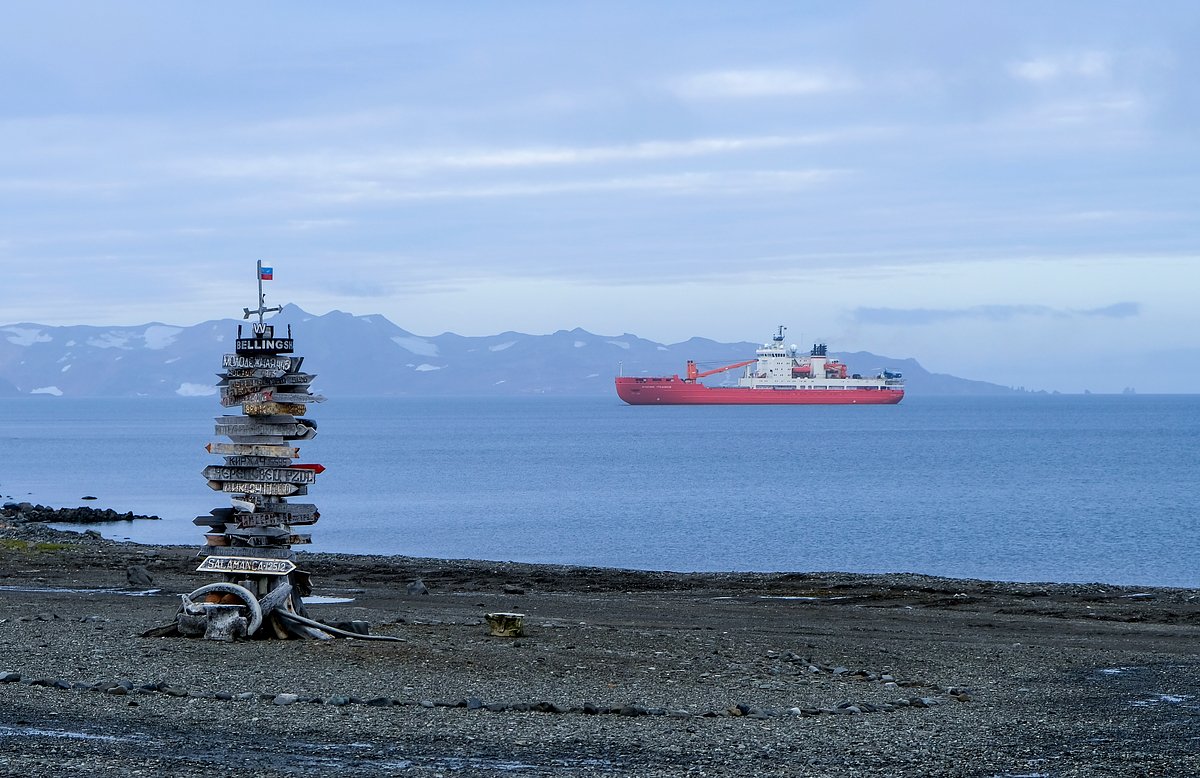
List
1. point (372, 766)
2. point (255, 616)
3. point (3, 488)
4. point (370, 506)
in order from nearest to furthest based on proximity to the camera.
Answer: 1. point (372, 766)
2. point (255, 616)
3. point (370, 506)
4. point (3, 488)

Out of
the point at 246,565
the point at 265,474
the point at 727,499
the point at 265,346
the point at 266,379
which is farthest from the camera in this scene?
the point at 727,499

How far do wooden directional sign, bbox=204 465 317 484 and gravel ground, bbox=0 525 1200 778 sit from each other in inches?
72.4

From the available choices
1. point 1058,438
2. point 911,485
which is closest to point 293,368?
point 911,485

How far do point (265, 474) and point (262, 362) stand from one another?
130 cm

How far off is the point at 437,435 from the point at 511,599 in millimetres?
131731

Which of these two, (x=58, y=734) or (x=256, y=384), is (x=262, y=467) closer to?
(x=256, y=384)

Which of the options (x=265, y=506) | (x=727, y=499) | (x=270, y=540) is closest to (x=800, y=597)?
(x=270, y=540)

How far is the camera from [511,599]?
23609mm

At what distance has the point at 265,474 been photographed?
16391 millimetres

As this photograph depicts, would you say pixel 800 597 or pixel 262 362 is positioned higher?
pixel 262 362

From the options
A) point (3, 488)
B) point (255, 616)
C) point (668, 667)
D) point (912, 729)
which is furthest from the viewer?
point (3, 488)

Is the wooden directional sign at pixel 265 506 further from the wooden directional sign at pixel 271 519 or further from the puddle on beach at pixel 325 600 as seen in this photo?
the puddle on beach at pixel 325 600

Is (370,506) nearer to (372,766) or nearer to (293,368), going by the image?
(293,368)

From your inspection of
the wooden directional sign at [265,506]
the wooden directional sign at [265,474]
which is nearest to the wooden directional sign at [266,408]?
the wooden directional sign at [265,474]
